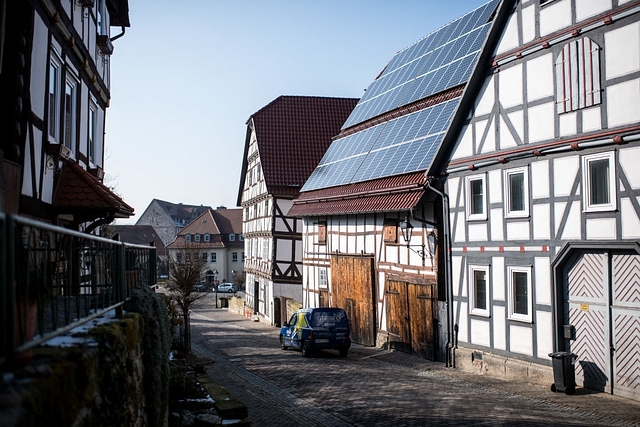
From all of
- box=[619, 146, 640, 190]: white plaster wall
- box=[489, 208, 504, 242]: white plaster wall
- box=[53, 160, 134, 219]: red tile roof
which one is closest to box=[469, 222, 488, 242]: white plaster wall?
box=[489, 208, 504, 242]: white plaster wall

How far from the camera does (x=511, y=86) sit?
666 inches

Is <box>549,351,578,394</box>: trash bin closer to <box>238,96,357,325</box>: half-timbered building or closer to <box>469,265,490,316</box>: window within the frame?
<box>469,265,490,316</box>: window

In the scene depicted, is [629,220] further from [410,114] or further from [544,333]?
[410,114]

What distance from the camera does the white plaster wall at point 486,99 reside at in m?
17.6

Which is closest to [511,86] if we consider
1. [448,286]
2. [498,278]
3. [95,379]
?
[498,278]

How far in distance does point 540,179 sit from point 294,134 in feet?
85.6

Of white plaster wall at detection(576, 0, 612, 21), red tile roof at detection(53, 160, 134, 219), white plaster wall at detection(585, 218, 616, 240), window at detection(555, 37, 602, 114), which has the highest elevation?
white plaster wall at detection(576, 0, 612, 21)

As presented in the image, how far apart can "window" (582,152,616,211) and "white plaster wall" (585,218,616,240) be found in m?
0.25

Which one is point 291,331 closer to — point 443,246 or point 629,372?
point 443,246

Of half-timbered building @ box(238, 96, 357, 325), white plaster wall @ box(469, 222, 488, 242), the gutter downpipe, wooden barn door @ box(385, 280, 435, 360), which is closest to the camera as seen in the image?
white plaster wall @ box(469, 222, 488, 242)

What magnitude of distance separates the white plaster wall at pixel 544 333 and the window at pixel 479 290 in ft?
6.68

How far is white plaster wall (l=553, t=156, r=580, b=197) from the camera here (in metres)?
14.7

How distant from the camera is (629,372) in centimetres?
1324

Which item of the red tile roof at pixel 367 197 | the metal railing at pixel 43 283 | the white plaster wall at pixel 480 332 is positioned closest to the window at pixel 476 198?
the red tile roof at pixel 367 197
